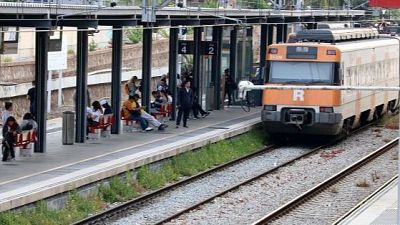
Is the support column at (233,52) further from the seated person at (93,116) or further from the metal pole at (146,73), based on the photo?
the seated person at (93,116)

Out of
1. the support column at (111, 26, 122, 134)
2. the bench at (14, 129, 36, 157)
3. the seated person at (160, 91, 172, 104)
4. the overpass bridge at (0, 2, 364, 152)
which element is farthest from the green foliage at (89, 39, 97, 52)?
the bench at (14, 129, 36, 157)

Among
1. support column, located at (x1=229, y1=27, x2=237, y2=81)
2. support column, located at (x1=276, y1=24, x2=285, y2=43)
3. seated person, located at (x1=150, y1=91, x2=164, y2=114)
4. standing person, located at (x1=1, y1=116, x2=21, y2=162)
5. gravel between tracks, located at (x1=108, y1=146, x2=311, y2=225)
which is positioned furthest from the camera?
support column, located at (x1=276, y1=24, x2=285, y2=43)

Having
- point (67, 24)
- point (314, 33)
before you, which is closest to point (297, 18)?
point (314, 33)

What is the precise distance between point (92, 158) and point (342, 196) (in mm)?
5229

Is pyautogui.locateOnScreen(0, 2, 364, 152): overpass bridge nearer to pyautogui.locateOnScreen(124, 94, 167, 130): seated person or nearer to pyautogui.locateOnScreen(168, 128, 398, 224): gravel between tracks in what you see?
pyautogui.locateOnScreen(124, 94, 167, 130): seated person

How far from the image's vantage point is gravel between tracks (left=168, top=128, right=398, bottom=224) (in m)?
A: 18.3

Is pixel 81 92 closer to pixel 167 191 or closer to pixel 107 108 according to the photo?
pixel 107 108

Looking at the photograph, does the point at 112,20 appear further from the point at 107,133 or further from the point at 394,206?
the point at 394,206

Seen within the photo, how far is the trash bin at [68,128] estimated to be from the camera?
2392 centimetres

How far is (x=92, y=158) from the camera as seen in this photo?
71.9 feet

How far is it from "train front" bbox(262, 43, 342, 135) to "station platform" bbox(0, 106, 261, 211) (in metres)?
1.50

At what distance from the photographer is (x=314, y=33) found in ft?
95.5

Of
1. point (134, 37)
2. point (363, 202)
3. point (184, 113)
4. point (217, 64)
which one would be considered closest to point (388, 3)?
point (363, 202)

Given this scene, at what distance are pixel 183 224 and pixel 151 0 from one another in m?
10.4
